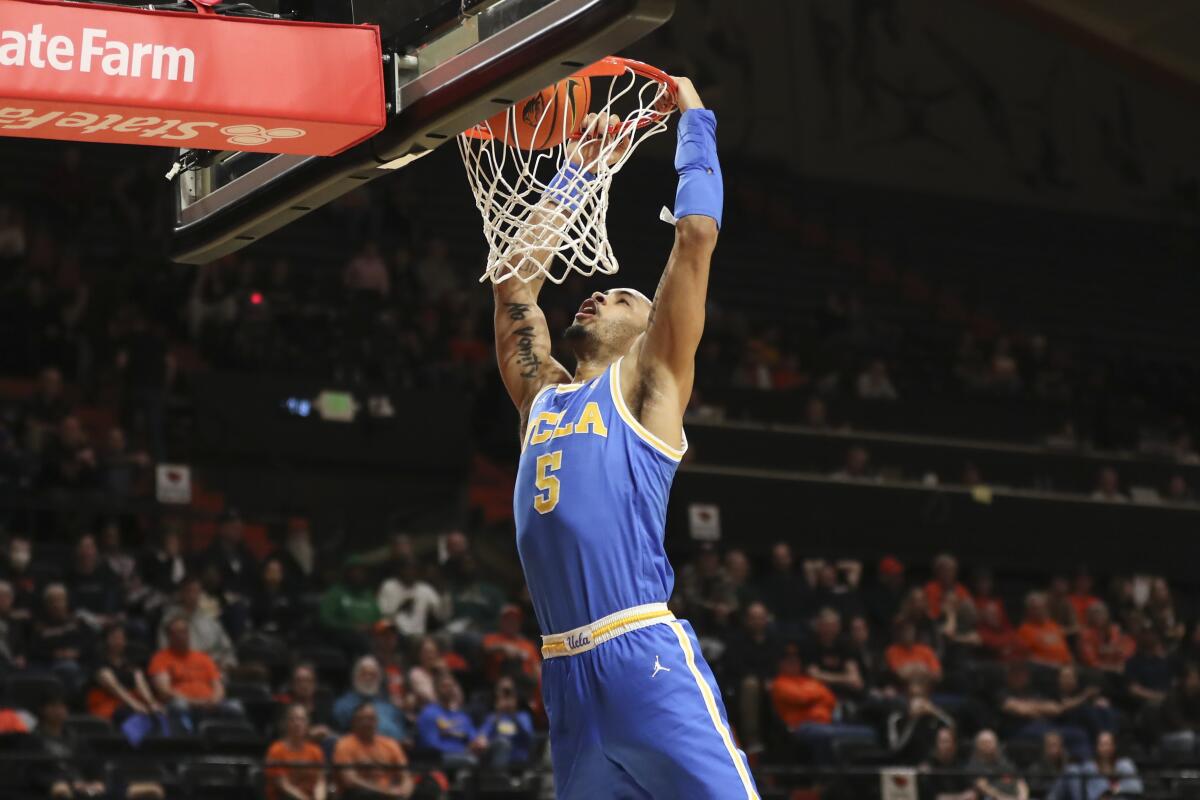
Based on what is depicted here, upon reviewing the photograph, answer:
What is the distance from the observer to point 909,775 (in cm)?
1159

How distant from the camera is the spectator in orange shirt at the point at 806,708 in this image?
12711mm

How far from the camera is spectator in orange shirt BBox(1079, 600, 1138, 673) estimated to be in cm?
1593

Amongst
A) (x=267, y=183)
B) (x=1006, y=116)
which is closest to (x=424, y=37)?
(x=267, y=183)

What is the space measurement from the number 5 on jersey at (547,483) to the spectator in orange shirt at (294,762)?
17.6 feet

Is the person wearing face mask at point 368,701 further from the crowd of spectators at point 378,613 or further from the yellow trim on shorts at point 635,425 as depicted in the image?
the yellow trim on shorts at point 635,425

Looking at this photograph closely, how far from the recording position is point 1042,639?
1563 centimetres

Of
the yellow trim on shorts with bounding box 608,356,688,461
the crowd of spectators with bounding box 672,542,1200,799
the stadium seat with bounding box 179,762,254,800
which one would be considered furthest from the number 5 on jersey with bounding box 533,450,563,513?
the crowd of spectators with bounding box 672,542,1200,799

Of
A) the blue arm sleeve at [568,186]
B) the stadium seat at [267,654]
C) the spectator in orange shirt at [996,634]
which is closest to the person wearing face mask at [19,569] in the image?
the stadium seat at [267,654]

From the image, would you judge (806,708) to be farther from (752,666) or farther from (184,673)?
(184,673)

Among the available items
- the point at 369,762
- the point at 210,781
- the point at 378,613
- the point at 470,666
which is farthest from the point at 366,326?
the point at 210,781

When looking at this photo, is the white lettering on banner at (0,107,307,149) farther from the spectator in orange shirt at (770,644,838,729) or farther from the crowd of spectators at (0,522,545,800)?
the spectator in orange shirt at (770,644,838,729)

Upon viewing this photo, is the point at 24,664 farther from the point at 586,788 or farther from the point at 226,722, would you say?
the point at 586,788

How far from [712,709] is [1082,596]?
509 inches

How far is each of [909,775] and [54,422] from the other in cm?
714
